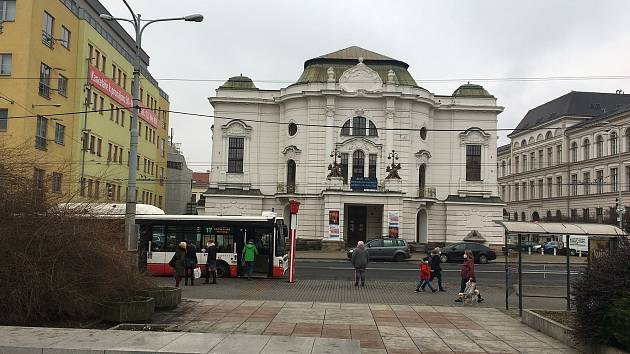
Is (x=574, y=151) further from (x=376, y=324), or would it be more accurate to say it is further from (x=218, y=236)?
(x=376, y=324)

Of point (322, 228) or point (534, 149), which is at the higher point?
point (534, 149)

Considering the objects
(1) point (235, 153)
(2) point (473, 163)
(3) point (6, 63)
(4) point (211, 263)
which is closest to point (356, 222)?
(2) point (473, 163)

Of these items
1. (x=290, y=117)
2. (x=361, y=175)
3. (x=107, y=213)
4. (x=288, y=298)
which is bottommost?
(x=288, y=298)

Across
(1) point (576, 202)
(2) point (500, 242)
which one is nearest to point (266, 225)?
(2) point (500, 242)

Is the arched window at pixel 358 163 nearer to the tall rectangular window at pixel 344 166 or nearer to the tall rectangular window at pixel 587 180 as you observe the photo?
the tall rectangular window at pixel 344 166

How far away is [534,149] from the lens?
97.8 m

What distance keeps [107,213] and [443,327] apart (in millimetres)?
9156

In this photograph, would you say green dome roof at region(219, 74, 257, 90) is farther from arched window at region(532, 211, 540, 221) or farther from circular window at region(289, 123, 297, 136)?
arched window at region(532, 211, 540, 221)

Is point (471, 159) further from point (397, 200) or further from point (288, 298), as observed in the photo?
point (288, 298)

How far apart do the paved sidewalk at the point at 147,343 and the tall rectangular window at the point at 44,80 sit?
3166 centimetres

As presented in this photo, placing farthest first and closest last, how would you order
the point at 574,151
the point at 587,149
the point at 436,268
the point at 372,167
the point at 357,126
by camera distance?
the point at 574,151 → the point at 587,149 → the point at 357,126 → the point at 372,167 → the point at 436,268

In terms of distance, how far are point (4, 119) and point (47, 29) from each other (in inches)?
269

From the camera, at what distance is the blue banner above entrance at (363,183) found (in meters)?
52.9

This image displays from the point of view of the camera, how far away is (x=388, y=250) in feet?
136
